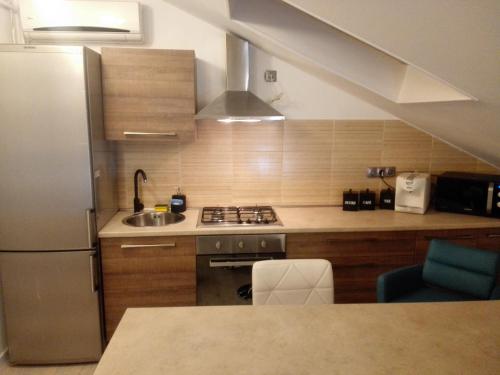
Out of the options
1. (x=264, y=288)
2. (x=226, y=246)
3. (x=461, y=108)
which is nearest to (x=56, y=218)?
(x=226, y=246)

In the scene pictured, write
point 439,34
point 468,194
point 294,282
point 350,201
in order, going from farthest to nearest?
point 350,201, point 468,194, point 294,282, point 439,34

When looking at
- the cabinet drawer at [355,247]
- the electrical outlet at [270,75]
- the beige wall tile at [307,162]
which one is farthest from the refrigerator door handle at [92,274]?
the electrical outlet at [270,75]

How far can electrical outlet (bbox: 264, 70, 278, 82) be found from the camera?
2.81m

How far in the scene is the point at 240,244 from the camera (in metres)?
2.40

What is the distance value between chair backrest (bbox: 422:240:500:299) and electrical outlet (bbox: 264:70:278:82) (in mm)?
1705

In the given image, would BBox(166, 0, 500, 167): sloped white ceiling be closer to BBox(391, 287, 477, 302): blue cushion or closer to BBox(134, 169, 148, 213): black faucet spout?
BBox(391, 287, 477, 302): blue cushion

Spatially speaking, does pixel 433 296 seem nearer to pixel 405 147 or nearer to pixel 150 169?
pixel 405 147

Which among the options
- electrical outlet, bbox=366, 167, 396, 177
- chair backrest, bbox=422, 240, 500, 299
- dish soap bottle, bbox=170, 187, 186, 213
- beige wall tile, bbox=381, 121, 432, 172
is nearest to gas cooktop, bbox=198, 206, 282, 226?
dish soap bottle, bbox=170, 187, 186, 213

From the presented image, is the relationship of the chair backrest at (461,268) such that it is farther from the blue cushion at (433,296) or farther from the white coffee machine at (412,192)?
the white coffee machine at (412,192)

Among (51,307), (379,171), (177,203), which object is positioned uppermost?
(379,171)

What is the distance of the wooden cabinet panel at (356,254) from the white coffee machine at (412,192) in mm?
357

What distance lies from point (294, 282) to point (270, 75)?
178 centimetres

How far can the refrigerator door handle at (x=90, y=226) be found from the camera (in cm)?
220

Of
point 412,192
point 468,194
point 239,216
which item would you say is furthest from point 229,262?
point 468,194
